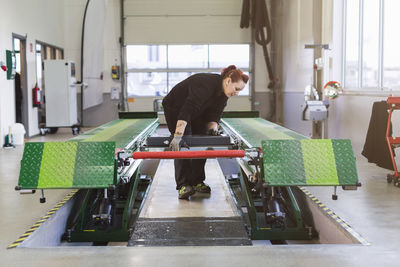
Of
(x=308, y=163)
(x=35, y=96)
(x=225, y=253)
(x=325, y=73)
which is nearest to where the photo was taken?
(x=225, y=253)

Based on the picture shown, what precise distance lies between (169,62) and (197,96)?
34.9 feet

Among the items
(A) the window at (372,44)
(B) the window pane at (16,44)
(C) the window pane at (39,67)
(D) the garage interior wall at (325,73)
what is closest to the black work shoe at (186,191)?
(D) the garage interior wall at (325,73)

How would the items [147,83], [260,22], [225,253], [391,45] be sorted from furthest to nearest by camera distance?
1. [147,83]
2. [260,22]
3. [391,45]
4. [225,253]

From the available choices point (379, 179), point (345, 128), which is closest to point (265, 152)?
point (379, 179)

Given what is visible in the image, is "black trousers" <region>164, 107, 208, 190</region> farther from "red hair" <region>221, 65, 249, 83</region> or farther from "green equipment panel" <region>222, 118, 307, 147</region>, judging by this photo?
"red hair" <region>221, 65, 249, 83</region>

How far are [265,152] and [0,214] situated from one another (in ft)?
7.46

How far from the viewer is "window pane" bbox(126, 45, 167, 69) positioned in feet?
47.3

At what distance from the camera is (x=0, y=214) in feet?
13.1

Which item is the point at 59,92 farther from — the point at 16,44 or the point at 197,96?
the point at 197,96

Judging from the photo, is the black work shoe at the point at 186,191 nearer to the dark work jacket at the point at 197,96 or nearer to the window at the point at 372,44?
the dark work jacket at the point at 197,96

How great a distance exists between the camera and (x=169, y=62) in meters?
14.5

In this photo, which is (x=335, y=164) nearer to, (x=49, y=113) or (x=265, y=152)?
(x=265, y=152)

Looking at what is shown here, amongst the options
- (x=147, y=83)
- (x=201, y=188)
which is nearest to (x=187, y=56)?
(x=147, y=83)

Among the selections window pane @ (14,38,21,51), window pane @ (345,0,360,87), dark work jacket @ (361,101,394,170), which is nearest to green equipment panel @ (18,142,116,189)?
dark work jacket @ (361,101,394,170)
